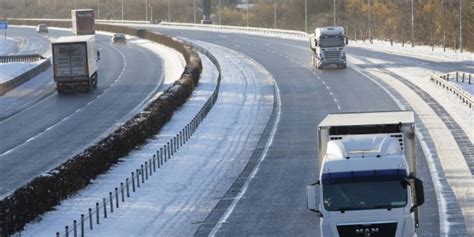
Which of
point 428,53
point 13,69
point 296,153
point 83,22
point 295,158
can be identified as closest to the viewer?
point 295,158

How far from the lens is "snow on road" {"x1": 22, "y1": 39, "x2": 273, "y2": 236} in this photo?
96.6ft

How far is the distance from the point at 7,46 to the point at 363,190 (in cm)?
12765

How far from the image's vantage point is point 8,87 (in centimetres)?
7850

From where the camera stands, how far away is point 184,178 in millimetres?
37406

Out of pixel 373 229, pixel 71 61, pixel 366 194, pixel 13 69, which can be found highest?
pixel 366 194

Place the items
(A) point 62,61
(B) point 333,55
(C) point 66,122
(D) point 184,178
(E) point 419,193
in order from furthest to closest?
(B) point 333,55
(A) point 62,61
(C) point 66,122
(D) point 184,178
(E) point 419,193

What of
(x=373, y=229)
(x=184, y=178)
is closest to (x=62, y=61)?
(x=184, y=178)

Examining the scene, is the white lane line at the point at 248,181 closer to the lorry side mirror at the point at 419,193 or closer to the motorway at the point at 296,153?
the motorway at the point at 296,153

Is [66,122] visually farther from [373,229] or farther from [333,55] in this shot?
[373,229]

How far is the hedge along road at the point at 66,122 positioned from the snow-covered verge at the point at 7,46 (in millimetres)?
42388

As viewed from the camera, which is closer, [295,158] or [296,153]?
[295,158]

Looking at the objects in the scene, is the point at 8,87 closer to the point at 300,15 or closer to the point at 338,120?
the point at 338,120

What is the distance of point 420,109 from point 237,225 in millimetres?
29548

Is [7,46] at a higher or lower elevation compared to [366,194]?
lower
